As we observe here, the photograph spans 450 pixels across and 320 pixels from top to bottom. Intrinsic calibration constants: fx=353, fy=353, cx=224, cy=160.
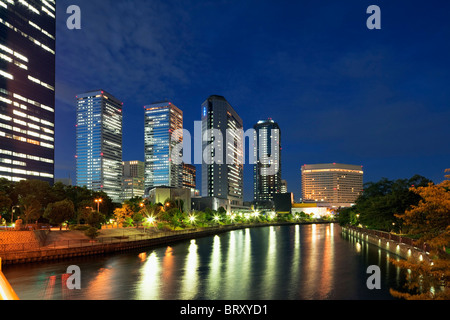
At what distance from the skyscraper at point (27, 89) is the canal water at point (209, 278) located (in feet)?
453

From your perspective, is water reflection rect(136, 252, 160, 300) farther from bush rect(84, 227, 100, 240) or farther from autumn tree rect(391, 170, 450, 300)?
autumn tree rect(391, 170, 450, 300)

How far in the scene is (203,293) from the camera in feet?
103

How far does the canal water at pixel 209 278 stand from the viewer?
30516 mm

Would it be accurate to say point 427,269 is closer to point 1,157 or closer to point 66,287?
point 66,287

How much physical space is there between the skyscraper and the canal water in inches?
5440

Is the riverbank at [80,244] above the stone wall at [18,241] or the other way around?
the other way around

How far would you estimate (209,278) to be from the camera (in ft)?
127

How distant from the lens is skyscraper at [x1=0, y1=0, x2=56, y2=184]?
16312cm

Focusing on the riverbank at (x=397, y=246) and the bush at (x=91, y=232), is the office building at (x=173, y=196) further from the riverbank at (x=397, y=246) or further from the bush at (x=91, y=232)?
the riverbank at (x=397, y=246)

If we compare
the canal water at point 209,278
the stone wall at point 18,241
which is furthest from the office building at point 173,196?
the stone wall at point 18,241

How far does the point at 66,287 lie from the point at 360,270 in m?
32.3

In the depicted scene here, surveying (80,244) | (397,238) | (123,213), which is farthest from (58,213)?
(397,238)

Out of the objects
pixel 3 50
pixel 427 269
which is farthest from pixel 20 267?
pixel 3 50

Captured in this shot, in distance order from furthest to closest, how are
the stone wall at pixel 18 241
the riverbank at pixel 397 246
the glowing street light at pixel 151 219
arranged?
1. the glowing street light at pixel 151 219
2. the stone wall at pixel 18 241
3. the riverbank at pixel 397 246
